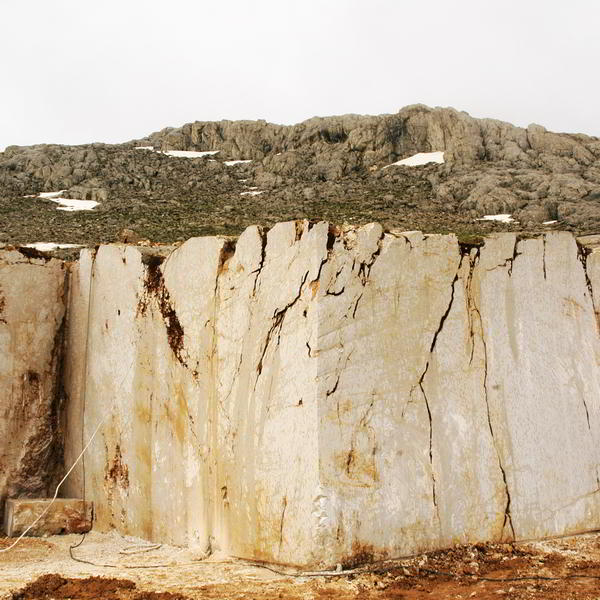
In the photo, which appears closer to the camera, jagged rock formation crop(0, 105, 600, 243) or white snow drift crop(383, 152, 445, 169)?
jagged rock formation crop(0, 105, 600, 243)

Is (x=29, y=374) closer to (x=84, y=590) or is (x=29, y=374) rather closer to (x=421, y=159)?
(x=84, y=590)

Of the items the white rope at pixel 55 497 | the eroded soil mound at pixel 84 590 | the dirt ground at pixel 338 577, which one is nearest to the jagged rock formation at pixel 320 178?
the white rope at pixel 55 497

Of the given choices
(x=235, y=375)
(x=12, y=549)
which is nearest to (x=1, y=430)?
(x=12, y=549)

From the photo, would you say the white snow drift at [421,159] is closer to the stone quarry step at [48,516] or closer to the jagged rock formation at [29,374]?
the jagged rock formation at [29,374]

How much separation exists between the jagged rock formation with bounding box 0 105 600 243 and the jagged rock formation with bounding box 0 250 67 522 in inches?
978

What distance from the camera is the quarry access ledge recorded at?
4082 mm

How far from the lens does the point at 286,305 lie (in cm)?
433

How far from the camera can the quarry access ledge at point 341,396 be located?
408 centimetres

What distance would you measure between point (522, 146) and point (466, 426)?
A: 148 feet

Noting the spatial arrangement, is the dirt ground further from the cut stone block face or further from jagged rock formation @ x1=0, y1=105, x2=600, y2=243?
jagged rock formation @ x1=0, y1=105, x2=600, y2=243

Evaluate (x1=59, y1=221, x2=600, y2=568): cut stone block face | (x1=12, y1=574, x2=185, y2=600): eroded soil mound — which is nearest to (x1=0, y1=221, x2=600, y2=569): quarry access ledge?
(x1=59, y1=221, x2=600, y2=568): cut stone block face

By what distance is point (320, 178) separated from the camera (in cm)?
4597

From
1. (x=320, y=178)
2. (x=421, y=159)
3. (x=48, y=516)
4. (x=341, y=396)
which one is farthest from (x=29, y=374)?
(x=421, y=159)

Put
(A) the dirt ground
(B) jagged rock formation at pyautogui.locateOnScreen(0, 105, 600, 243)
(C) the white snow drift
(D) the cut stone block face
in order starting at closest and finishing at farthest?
(A) the dirt ground, (D) the cut stone block face, (B) jagged rock formation at pyautogui.locateOnScreen(0, 105, 600, 243), (C) the white snow drift
